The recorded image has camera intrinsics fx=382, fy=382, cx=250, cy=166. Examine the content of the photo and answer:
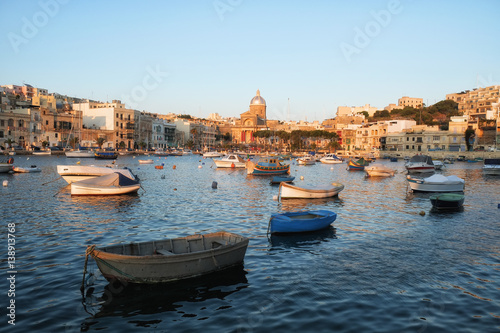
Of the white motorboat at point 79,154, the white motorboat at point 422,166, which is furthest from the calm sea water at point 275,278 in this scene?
the white motorboat at point 79,154

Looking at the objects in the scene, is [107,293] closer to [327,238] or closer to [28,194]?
[327,238]

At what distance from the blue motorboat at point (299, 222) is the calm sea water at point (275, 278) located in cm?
52

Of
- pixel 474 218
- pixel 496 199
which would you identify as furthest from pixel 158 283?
pixel 496 199

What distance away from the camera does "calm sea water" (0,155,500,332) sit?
34.9ft

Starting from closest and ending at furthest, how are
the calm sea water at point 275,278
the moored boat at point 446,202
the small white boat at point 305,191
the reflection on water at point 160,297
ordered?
the calm sea water at point 275,278 < the reflection on water at point 160,297 < the moored boat at point 446,202 < the small white boat at point 305,191

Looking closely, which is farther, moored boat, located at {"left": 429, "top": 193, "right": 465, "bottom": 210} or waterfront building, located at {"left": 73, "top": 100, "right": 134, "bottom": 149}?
waterfront building, located at {"left": 73, "top": 100, "right": 134, "bottom": 149}

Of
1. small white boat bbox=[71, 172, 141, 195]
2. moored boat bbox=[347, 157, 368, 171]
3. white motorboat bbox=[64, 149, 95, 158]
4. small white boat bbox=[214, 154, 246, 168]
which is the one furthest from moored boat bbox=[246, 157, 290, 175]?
white motorboat bbox=[64, 149, 95, 158]

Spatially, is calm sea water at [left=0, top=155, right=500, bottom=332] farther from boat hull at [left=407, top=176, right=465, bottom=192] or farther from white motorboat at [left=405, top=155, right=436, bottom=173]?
white motorboat at [left=405, top=155, right=436, bottom=173]

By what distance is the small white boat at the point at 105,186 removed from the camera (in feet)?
102

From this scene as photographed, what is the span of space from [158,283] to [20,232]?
444 inches

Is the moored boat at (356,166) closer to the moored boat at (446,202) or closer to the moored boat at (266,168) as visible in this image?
the moored boat at (266,168)

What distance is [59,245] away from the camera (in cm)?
1731

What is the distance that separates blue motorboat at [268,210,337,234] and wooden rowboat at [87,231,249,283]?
193 inches

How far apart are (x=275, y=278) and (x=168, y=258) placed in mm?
3947
